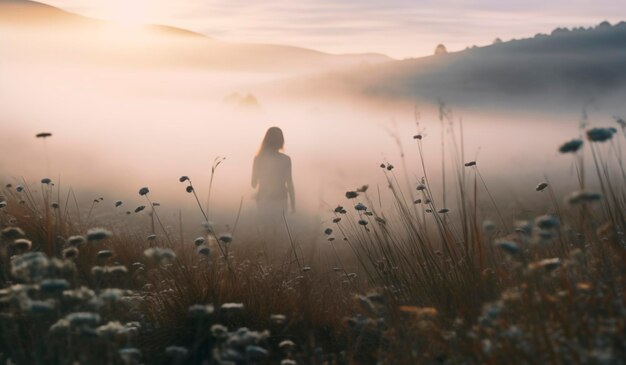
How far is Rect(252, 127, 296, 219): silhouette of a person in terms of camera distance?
492 inches

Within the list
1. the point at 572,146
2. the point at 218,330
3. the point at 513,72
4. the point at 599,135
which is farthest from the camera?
the point at 513,72

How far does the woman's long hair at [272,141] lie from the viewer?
12.4 meters

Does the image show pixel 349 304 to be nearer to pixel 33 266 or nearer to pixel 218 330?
pixel 218 330

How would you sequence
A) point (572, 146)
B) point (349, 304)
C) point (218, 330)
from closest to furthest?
1. point (572, 146)
2. point (218, 330)
3. point (349, 304)

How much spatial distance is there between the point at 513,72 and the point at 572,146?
85.0 m

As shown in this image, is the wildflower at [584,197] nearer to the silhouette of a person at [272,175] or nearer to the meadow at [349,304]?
the meadow at [349,304]

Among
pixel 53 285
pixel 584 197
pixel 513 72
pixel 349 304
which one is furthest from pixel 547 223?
pixel 513 72

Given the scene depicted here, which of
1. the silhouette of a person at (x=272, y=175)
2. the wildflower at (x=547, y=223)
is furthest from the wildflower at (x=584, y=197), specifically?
the silhouette of a person at (x=272, y=175)

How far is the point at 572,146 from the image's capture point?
329 cm

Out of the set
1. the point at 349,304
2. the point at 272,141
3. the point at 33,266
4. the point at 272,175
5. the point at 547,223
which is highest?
the point at 272,141

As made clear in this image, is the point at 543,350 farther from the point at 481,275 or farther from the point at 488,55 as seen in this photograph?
the point at 488,55

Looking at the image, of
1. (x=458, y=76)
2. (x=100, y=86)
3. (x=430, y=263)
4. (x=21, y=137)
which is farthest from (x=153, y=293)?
(x=100, y=86)

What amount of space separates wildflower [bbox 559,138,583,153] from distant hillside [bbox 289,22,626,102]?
76.4 meters

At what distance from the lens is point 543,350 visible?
3402 mm
